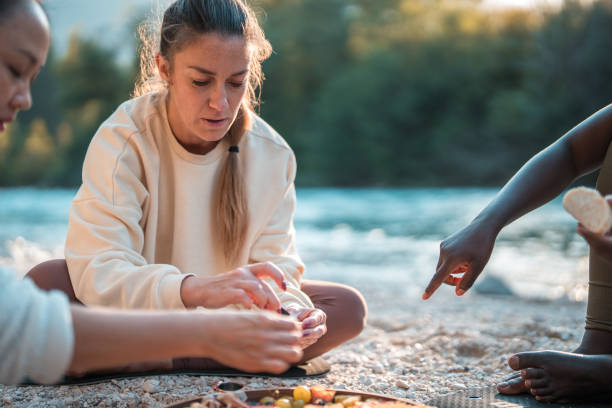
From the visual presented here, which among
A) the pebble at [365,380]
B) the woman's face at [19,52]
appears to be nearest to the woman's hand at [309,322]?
the pebble at [365,380]

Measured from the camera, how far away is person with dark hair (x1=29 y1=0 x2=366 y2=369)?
7.46 ft

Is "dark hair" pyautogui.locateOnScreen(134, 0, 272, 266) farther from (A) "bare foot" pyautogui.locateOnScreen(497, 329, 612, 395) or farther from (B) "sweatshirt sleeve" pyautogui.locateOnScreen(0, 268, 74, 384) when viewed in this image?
(B) "sweatshirt sleeve" pyautogui.locateOnScreen(0, 268, 74, 384)

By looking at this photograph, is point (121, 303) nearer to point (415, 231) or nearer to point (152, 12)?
point (152, 12)

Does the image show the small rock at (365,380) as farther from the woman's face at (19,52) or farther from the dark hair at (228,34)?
A: the woman's face at (19,52)

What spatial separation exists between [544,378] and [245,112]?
63.7 inches

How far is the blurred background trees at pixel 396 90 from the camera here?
26.8 meters

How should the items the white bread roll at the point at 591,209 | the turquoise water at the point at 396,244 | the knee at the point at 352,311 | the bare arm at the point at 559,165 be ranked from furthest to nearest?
the turquoise water at the point at 396,244 < the knee at the point at 352,311 < the bare arm at the point at 559,165 < the white bread roll at the point at 591,209

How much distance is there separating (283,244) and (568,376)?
1265 millimetres

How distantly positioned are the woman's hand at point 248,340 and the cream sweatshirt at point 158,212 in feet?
2.71

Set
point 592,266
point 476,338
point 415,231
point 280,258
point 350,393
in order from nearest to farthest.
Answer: point 350,393 → point 592,266 → point 280,258 → point 476,338 → point 415,231

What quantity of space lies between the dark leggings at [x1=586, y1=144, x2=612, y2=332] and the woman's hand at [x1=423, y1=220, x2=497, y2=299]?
43 cm

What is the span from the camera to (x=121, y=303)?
7.25 ft

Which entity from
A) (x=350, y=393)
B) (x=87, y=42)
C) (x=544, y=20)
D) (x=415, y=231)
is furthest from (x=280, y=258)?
(x=87, y=42)

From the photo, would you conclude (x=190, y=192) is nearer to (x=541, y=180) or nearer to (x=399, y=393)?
(x=399, y=393)
